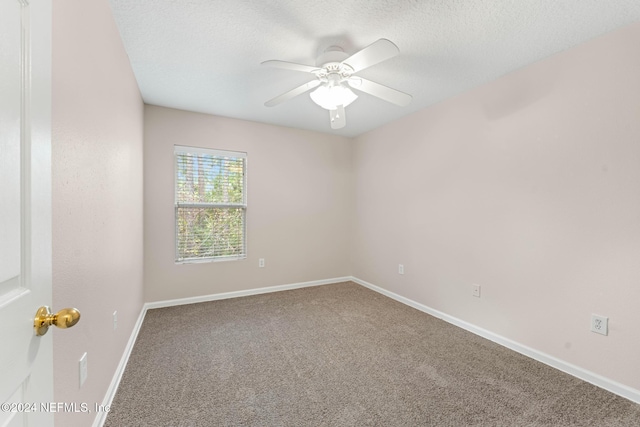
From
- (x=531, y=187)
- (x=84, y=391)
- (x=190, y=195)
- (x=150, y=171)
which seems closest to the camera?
(x=84, y=391)

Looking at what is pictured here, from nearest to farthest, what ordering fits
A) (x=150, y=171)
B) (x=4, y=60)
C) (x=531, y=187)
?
(x=4, y=60) < (x=531, y=187) < (x=150, y=171)

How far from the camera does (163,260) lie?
10.7ft

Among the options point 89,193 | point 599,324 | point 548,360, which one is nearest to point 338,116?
point 89,193

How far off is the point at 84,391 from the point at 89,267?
22.4 inches

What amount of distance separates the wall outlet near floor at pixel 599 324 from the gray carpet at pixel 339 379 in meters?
0.37

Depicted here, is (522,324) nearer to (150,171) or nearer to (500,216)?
(500,216)

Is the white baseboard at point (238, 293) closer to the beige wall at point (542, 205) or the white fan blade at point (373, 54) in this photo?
the beige wall at point (542, 205)

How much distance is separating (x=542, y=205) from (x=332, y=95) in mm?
1848

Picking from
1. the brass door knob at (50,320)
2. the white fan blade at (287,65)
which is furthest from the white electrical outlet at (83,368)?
the white fan blade at (287,65)

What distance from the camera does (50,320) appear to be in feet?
2.12

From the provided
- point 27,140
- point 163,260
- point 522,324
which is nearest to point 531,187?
point 522,324

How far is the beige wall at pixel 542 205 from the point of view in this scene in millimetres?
1778

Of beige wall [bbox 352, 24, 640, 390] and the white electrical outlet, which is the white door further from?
beige wall [bbox 352, 24, 640, 390]

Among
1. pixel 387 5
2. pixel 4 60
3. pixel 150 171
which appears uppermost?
pixel 387 5
